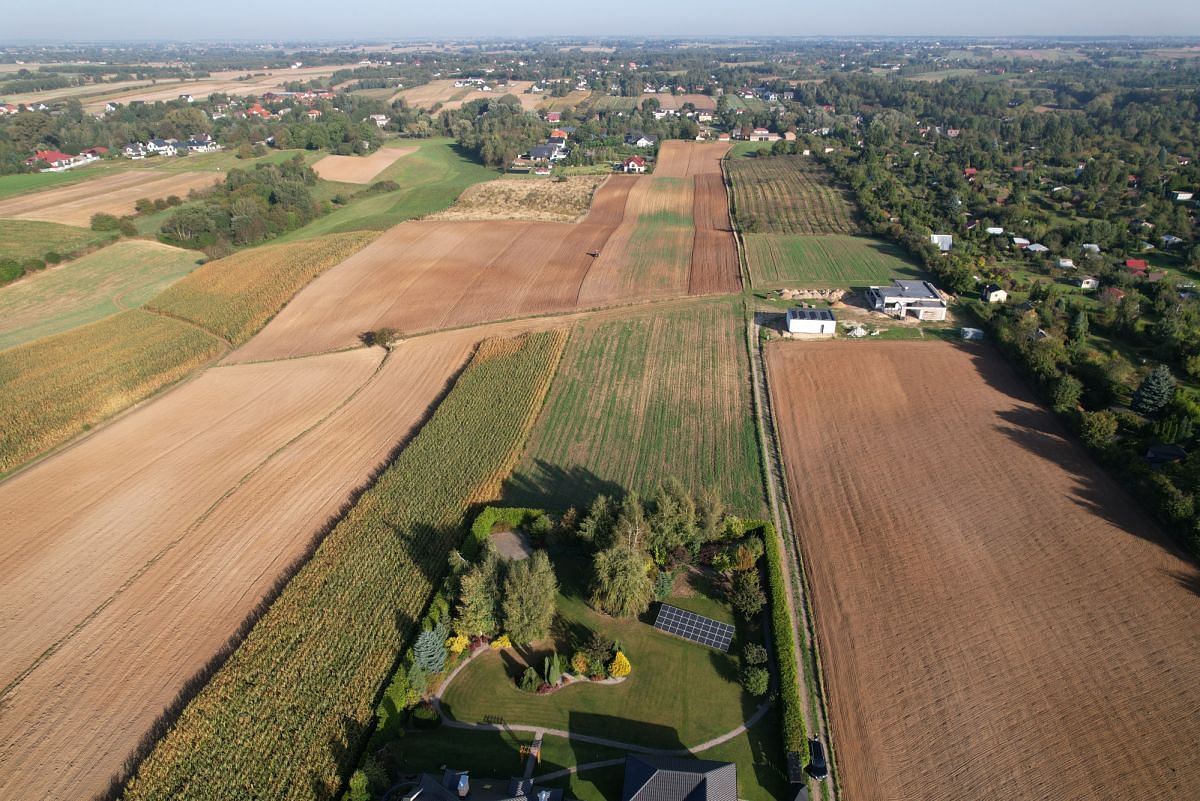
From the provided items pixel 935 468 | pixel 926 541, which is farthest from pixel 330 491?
pixel 935 468

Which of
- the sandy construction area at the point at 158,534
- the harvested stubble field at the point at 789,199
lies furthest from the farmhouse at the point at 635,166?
the sandy construction area at the point at 158,534

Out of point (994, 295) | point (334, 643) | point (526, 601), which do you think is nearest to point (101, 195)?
point (334, 643)

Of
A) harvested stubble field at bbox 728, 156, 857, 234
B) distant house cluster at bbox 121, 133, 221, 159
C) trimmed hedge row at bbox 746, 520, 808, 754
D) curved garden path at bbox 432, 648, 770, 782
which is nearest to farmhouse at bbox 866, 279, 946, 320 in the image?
harvested stubble field at bbox 728, 156, 857, 234

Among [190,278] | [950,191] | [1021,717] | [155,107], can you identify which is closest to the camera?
[1021,717]

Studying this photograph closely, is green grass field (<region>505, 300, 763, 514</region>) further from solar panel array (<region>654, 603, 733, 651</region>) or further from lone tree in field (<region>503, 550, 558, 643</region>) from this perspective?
lone tree in field (<region>503, 550, 558, 643</region>)

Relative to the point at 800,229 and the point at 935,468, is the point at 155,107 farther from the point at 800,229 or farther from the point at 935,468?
the point at 935,468

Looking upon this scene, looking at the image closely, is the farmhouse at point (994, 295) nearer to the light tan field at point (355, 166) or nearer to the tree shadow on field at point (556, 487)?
the tree shadow on field at point (556, 487)
